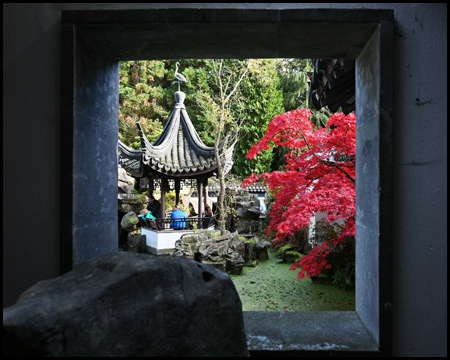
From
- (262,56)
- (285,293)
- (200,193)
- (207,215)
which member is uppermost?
(262,56)

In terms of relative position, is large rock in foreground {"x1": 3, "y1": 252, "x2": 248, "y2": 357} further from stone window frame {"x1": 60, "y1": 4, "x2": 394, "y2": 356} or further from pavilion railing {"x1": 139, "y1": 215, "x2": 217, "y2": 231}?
pavilion railing {"x1": 139, "y1": 215, "x2": 217, "y2": 231}

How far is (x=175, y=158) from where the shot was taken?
8.95 meters

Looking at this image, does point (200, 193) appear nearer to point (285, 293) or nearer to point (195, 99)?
point (285, 293)

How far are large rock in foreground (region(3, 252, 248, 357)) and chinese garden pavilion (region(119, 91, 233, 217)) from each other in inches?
280

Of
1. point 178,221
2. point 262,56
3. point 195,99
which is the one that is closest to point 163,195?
point 178,221

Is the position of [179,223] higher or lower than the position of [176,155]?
lower

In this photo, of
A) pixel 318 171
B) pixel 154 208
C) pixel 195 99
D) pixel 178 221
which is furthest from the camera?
pixel 195 99
